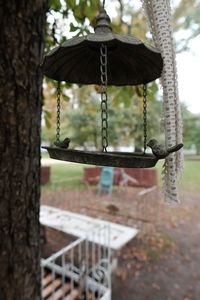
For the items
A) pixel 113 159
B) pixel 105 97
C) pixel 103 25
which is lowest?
pixel 113 159

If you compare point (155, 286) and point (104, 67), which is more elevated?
point (104, 67)

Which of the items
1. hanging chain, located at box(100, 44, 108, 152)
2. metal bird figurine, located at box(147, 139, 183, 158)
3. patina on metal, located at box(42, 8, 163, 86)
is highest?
patina on metal, located at box(42, 8, 163, 86)

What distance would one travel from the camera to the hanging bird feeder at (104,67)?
0.70 meters

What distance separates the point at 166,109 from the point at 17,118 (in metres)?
0.80

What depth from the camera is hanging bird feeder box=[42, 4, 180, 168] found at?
27.6 inches

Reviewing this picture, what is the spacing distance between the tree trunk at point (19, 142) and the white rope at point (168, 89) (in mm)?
732

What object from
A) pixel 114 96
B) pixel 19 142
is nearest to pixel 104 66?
pixel 19 142

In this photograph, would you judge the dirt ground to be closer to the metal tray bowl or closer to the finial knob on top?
the metal tray bowl

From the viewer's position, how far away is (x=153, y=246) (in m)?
4.19

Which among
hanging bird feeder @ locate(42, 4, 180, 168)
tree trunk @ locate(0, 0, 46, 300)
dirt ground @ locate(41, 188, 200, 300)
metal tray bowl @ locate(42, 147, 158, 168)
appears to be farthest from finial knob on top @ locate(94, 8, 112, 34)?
dirt ground @ locate(41, 188, 200, 300)

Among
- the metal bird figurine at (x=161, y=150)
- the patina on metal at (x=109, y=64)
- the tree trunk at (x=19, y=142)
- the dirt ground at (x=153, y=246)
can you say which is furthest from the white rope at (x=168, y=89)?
the dirt ground at (x=153, y=246)

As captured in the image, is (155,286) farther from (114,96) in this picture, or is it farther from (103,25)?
(103,25)

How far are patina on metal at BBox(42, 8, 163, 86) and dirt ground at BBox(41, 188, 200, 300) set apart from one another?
2.99 m

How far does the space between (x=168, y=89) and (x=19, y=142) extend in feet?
2.78
